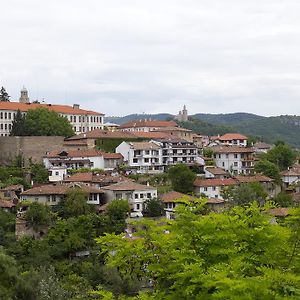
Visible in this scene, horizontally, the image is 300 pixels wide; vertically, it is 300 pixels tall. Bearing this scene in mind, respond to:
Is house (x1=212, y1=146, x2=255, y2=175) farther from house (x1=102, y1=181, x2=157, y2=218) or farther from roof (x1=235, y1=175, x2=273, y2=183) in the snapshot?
house (x1=102, y1=181, x2=157, y2=218)

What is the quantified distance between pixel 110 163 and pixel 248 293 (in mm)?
40397

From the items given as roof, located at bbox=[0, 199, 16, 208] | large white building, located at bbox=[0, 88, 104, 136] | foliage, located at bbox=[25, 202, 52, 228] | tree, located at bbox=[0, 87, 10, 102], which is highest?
tree, located at bbox=[0, 87, 10, 102]

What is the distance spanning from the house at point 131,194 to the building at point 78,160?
7.66m

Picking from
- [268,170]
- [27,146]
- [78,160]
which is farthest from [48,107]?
[268,170]

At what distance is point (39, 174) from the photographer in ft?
141

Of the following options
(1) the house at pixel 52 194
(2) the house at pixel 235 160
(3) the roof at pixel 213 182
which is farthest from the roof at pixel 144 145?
(1) the house at pixel 52 194

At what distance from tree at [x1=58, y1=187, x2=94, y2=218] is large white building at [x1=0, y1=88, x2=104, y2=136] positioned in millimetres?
22286

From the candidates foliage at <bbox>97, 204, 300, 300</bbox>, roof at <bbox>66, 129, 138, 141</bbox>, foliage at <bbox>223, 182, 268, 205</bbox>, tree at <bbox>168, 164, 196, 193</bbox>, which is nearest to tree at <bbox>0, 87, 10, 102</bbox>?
roof at <bbox>66, 129, 138, 141</bbox>

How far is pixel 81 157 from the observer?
4594 centimetres

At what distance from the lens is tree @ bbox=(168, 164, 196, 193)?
42.1 m

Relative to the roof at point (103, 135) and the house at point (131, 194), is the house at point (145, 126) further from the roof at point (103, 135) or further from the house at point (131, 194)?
the house at point (131, 194)

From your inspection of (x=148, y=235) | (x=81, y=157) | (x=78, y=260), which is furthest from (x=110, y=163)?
(x=148, y=235)

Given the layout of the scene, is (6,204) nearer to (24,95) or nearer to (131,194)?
(131,194)

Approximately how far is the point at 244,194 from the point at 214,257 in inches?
1159
